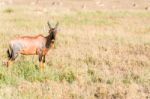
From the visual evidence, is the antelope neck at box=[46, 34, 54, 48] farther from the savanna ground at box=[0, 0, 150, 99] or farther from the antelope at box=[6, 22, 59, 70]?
the savanna ground at box=[0, 0, 150, 99]

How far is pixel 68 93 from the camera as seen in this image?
9.26 m

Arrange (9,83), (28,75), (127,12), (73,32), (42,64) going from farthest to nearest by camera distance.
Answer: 1. (127,12)
2. (73,32)
3. (42,64)
4. (28,75)
5. (9,83)

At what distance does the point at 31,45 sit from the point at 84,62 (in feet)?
6.53

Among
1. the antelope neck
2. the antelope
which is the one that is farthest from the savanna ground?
the antelope neck

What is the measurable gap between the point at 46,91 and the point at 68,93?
0.47 m

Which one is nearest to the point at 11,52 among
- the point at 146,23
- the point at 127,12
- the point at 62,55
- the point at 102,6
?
the point at 62,55

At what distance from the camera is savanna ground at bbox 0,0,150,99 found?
945cm

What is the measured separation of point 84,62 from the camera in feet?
42.7

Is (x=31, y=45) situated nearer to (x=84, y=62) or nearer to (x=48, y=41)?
(x=48, y=41)

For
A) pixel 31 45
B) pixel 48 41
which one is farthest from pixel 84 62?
pixel 31 45

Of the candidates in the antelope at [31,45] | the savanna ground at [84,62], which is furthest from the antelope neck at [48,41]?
the savanna ground at [84,62]

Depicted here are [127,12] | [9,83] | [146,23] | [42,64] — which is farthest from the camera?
[127,12]

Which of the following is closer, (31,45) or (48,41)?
(31,45)

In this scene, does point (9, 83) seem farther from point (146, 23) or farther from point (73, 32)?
point (146, 23)
